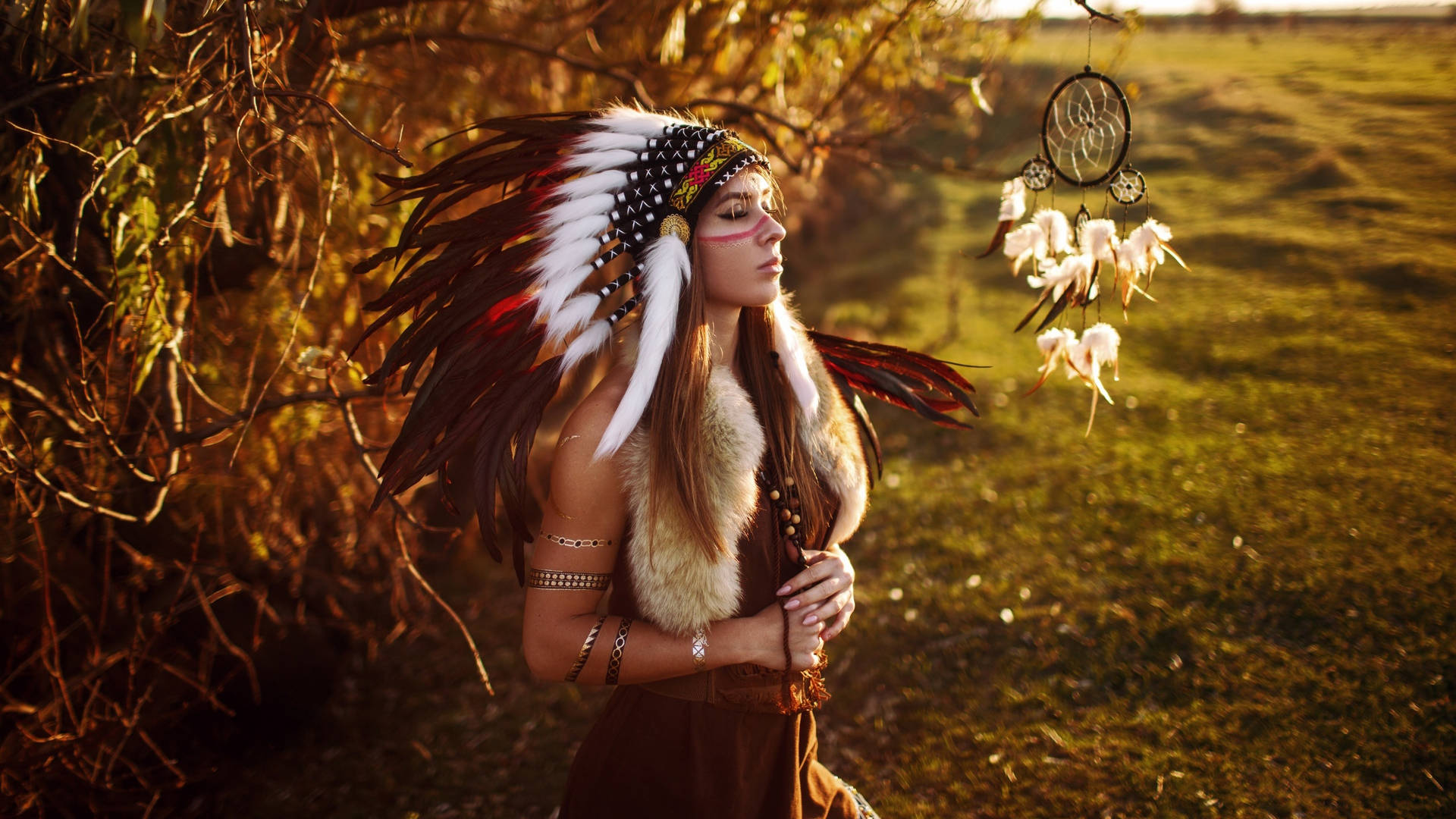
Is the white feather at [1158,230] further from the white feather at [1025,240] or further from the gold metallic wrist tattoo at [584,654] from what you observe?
the gold metallic wrist tattoo at [584,654]

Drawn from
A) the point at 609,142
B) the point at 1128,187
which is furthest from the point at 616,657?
the point at 1128,187

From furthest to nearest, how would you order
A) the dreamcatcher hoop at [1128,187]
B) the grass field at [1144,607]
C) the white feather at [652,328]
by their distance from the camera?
the grass field at [1144,607]
the dreamcatcher hoop at [1128,187]
the white feather at [652,328]

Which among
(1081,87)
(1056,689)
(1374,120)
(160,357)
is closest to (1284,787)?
(1056,689)

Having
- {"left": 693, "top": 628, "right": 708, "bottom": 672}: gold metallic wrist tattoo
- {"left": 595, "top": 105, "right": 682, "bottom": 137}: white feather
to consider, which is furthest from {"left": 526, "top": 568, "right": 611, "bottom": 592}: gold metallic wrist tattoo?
{"left": 595, "top": 105, "right": 682, "bottom": 137}: white feather

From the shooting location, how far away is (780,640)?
1884 millimetres

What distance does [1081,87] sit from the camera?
2.19 metres

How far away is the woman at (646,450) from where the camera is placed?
6.00ft

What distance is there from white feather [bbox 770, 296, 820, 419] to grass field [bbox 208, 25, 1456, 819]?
1991 millimetres

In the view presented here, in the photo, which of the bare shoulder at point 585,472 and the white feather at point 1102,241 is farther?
the white feather at point 1102,241

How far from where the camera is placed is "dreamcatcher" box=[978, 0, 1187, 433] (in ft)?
6.39

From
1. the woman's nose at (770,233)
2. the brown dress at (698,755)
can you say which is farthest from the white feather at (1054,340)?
the brown dress at (698,755)

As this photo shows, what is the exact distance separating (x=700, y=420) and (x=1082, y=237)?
105cm

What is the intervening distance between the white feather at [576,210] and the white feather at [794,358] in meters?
0.52

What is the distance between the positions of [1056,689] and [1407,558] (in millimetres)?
2033
